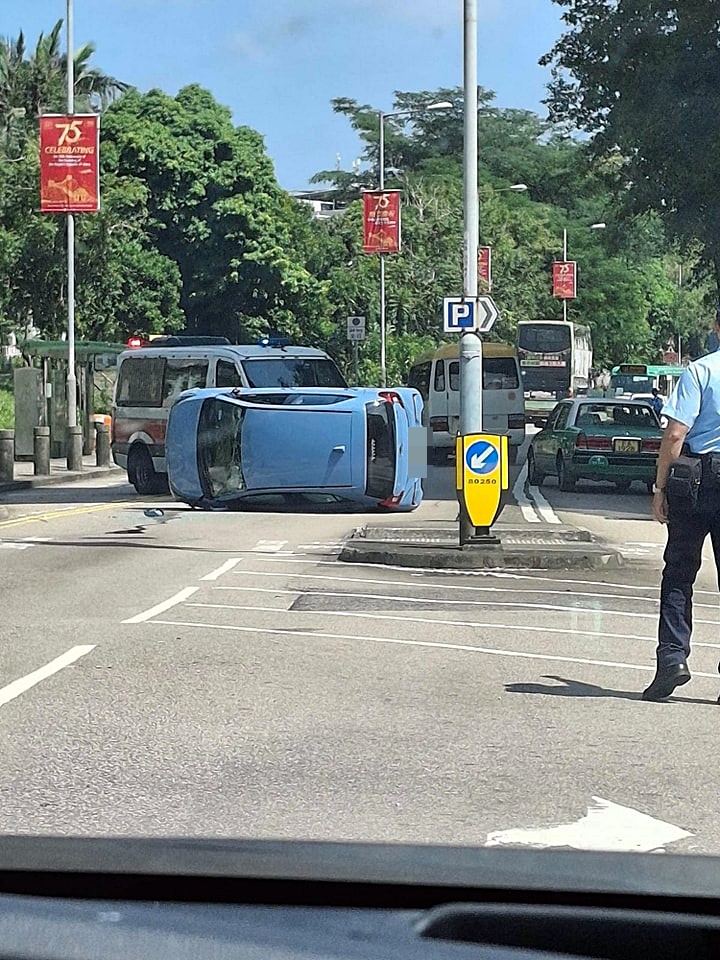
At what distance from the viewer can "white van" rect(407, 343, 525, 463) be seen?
37.6 metres

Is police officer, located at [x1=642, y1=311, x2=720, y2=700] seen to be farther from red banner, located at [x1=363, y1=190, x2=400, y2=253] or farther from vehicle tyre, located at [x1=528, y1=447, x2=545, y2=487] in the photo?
red banner, located at [x1=363, y1=190, x2=400, y2=253]

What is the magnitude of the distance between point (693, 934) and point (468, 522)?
1384cm

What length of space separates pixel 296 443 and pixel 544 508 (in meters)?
5.83

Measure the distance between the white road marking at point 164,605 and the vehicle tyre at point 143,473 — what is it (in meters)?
12.7

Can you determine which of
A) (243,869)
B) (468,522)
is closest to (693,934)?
(243,869)

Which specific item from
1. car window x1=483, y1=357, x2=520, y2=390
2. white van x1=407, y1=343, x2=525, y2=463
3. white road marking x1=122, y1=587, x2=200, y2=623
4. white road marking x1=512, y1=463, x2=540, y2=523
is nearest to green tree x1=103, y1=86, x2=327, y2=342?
white van x1=407, y1=343, x2=525, y2=463

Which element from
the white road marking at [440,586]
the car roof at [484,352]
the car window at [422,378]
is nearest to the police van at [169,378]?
the white road marking at [440,586]

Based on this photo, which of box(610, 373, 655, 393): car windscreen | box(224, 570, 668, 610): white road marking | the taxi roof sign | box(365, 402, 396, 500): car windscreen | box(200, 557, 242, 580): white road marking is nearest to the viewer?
box(224, 570, 668, 610): white road marking

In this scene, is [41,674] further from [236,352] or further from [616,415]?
[616,415]

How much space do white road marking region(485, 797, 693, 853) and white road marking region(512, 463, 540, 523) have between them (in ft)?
47.9

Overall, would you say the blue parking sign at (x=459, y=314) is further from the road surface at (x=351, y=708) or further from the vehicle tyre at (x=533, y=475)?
the vehicle tyre at (x=533, y=475)

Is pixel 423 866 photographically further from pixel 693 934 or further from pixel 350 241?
pixel 350 241

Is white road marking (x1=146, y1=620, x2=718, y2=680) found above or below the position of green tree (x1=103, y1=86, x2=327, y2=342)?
below

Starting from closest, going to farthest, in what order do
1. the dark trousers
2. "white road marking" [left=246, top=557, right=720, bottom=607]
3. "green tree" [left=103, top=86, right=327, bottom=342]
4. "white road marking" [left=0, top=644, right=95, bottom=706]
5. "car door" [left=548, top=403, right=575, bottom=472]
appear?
the dark trousers, "white road marking" [left=0, top=644, right=95, bottom=706], "white road marking" [left=246, top=557, right=720, bottom=607], "car door" [left=548, top=403, right=575, bottom=472], "green tree" [left=103, top=86, right=327, bottom=342]
